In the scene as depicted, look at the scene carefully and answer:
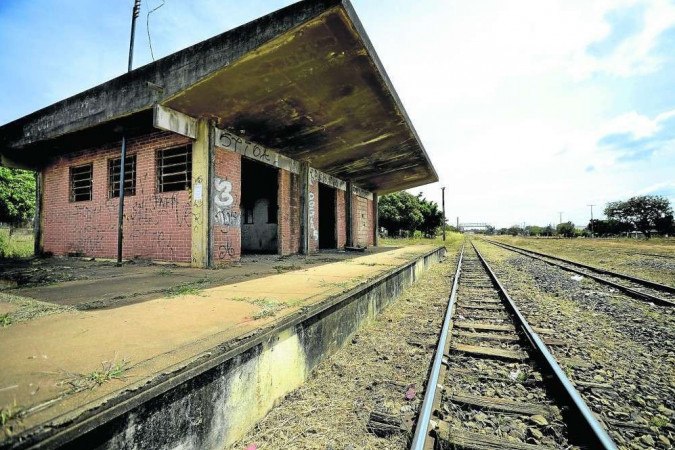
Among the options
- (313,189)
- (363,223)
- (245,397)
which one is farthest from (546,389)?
(363,223)

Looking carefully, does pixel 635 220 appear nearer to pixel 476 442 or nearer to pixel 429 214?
pixel 429 214

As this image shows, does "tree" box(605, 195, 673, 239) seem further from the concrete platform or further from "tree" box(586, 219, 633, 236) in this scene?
the concrete platform

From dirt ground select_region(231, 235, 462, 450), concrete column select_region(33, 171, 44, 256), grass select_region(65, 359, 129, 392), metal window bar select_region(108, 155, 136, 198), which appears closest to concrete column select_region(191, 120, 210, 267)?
metal window bar select_region(108, 155, 136, 198)

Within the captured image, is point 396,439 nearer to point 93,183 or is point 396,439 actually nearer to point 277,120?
point 277,120

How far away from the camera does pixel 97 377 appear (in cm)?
155

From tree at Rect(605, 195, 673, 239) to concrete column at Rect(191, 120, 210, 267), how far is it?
309 feet

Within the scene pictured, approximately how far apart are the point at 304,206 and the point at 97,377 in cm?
985

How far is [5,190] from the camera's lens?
26781 millimetres

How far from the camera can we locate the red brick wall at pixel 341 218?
47.9 feet

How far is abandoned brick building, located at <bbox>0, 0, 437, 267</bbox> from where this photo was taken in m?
5.67

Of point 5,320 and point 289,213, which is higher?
point 289,213

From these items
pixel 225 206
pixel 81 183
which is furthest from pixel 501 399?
pixel 81 183

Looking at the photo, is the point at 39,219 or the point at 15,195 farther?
the point at 15,195

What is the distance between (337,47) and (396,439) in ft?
18.5
